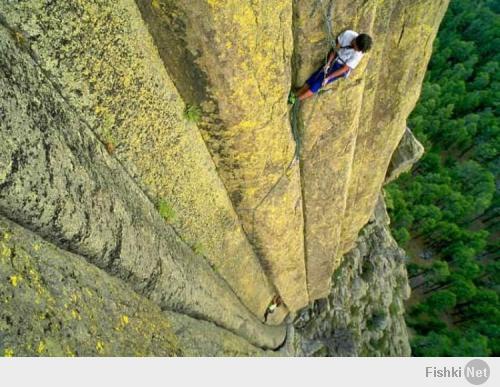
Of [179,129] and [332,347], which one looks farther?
[332,347]

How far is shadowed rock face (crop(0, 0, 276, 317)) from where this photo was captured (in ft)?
14.9

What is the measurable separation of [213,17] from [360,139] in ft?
25.4

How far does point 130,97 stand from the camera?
5.74 metres

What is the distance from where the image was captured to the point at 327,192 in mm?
11453

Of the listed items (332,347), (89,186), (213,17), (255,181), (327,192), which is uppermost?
(213,17)

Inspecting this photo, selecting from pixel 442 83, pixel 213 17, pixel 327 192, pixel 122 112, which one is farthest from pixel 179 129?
pixel 442 83

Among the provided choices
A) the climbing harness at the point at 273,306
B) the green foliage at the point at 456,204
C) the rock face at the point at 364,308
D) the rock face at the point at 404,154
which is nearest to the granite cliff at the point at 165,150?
the climbing harness at the point at 273,306

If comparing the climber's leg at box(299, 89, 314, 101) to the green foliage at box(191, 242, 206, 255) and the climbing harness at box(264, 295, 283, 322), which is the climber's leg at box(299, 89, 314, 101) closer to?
the green foliage at box(191, 242, 206, 255)

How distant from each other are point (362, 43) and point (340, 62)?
60 centimetres

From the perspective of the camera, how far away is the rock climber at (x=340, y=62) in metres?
7.02

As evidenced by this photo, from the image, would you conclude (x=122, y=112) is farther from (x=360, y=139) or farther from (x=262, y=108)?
(x=360, y=139)

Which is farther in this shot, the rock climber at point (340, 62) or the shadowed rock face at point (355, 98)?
the shadowed rock face at point (355, 98)

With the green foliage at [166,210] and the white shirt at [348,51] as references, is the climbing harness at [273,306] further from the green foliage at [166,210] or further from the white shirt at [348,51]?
the white shirt at [348,51]

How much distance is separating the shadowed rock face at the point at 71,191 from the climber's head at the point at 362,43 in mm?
5150
